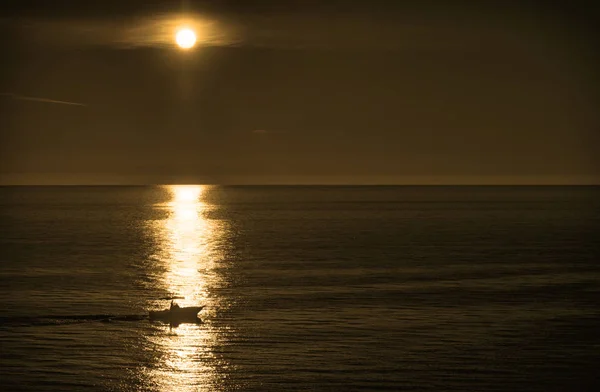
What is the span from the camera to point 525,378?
34.7 metres

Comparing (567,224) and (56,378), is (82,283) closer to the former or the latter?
(56,378)

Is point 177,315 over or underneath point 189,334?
over

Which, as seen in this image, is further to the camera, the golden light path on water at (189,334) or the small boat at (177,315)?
the small boat at (177,315)

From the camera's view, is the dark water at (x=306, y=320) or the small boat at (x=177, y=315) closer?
the dark water at (x=306, y=320)

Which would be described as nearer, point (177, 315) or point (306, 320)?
point (177, 315)

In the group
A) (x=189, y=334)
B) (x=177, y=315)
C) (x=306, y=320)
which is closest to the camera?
(x=189, y=334)

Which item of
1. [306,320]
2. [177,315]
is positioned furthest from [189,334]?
[306,320]

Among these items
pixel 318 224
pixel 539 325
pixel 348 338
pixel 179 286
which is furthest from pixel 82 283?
pixel 318 224

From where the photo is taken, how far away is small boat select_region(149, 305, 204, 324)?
152 feet

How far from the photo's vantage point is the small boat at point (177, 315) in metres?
46.5

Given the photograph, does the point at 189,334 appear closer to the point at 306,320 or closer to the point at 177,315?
the point at 177,315

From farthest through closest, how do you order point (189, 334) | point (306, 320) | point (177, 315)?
point (306, 320) < point (177, 315) < point (189, 334)

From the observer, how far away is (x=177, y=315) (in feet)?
153

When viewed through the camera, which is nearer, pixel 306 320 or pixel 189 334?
pixel 189 334
